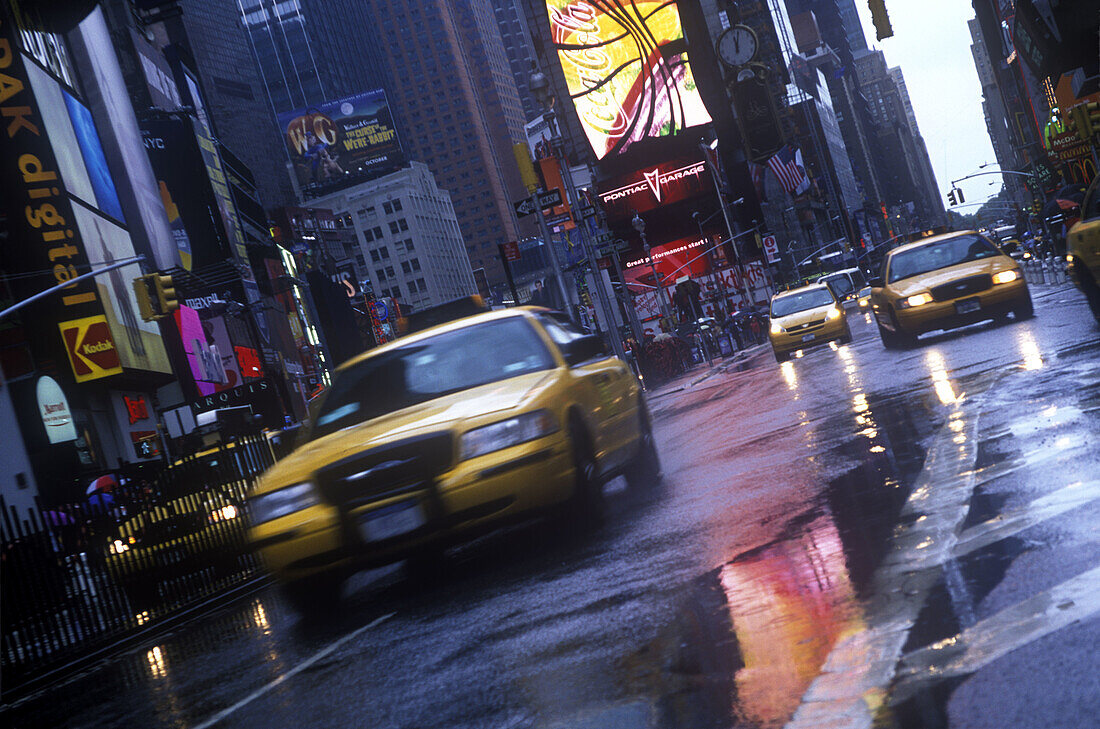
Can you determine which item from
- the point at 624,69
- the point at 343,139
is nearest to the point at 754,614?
the point at 624,69

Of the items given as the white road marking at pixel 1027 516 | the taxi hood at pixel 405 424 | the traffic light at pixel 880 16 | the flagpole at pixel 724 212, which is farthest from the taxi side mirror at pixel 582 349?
the flagpole at pixel 724 212

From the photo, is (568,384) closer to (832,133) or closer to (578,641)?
(578,641)

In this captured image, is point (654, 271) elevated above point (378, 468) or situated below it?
above

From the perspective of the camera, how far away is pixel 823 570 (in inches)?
211

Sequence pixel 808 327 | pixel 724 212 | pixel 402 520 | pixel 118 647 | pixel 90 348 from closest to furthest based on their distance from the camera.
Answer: pixel 402 520 → pixel 118 647 → pixel 808 327 → pixel 90 348 → pixel 724 212

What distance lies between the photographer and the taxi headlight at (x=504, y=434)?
23.7ft

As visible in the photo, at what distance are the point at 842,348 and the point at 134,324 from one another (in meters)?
24.5

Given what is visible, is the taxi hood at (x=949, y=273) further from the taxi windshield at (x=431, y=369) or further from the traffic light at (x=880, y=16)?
the taxi windshield at (x=431, y=369)

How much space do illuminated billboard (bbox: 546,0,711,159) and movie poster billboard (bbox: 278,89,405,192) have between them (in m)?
46.9

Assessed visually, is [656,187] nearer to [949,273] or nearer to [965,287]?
[949,273]

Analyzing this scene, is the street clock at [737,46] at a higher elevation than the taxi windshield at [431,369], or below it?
higher

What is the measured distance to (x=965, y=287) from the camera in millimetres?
17844

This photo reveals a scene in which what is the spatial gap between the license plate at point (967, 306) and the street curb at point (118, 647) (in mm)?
11051

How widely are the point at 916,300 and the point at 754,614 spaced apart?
14183mm
